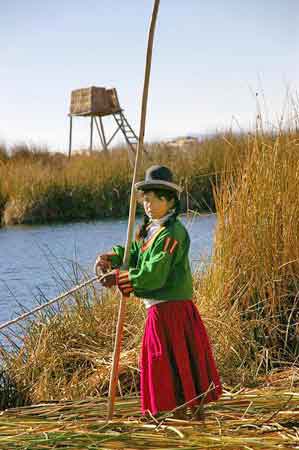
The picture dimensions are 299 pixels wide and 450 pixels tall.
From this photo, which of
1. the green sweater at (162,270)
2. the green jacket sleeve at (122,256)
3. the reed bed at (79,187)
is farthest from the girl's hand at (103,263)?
the reed bed at (79,187)

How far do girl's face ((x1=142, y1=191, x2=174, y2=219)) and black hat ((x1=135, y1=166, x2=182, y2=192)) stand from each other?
3cm

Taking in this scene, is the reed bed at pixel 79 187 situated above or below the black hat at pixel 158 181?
below

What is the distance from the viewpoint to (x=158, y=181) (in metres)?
3.15

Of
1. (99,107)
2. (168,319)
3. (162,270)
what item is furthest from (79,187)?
(162,270)

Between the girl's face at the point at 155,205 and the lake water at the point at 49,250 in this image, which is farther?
the lake water at the point at 49,250

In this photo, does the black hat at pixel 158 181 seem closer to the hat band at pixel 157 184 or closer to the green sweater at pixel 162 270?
the hat band at pixel 157 184

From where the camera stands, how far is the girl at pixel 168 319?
10.3 ft

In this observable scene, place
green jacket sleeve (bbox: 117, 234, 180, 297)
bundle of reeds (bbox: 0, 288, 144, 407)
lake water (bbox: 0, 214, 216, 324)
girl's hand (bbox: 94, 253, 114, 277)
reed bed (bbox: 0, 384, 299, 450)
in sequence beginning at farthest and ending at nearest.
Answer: lake water (bbox: 0, 214, 216, 324)
bundle of reeds (bbox: 0, 288, 144, 407)
girl's hand (bbox: 94, 253, 114, 277)
green jacket sleeve (bbox: 117, 234, 180, 297)
reed bed (bbox: 0, 384, 299, 450)

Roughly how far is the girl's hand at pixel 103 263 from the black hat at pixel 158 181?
1.02ft

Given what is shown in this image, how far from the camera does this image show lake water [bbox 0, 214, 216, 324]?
7248 mm

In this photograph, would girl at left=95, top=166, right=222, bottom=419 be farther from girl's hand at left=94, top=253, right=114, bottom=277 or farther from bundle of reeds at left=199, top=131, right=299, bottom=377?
bundle of reeds at left=199, top=131, right=299, bottom=377

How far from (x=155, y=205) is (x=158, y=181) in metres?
0.10

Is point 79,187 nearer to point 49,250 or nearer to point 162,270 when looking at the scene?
point 49,250

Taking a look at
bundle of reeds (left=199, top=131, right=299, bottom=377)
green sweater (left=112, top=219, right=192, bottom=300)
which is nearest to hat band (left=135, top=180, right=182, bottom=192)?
green sweater (left=112, top=219, right=192, bottom=300)
